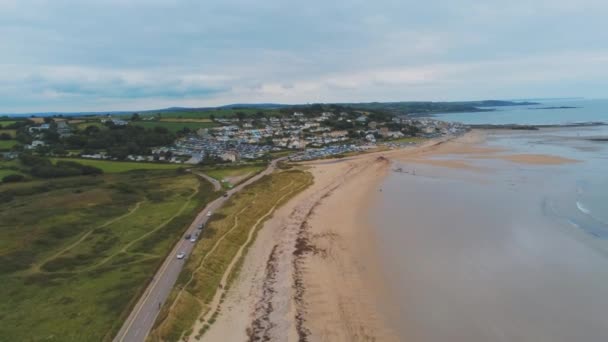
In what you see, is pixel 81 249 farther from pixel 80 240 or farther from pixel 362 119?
pixel 362 119

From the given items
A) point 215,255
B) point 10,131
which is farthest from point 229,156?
→ point 10,131

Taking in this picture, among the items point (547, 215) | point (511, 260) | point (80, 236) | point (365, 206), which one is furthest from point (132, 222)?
point (547, 215)

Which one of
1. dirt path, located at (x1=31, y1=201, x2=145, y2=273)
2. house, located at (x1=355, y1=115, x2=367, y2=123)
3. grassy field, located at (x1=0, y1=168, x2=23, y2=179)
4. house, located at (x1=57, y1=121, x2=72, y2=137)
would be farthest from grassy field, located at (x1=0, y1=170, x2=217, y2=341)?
house, located at (x1=355, y1=115, x2=367, y2=123)

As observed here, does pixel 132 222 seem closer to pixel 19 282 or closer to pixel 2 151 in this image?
pixel 19 282

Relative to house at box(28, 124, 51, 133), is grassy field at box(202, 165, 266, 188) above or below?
below

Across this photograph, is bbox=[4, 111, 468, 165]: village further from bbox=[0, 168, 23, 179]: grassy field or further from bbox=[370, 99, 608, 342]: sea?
bbox=[370, 99, 608, 342]: sea

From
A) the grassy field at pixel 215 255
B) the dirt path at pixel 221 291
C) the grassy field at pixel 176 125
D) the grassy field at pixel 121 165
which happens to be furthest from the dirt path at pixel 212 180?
the grassy field at pixel 176 125

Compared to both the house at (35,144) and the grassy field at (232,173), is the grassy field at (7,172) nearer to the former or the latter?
the house at (35,144)
